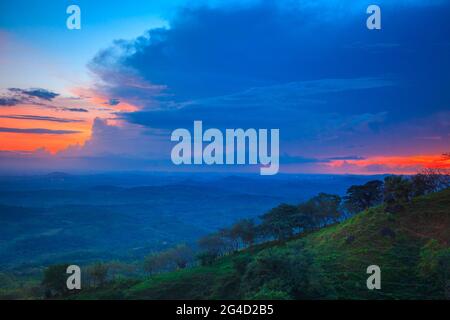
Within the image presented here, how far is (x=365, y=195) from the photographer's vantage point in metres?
45.2

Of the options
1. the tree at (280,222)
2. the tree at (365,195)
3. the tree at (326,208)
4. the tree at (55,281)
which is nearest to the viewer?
the tree at (55,281)

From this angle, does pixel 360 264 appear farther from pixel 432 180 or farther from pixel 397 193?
pixel 432 180

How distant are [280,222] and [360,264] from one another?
19634 mm

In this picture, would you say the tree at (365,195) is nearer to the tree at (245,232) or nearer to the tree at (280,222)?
the tree at (280,222)

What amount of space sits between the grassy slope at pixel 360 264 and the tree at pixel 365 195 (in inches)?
349

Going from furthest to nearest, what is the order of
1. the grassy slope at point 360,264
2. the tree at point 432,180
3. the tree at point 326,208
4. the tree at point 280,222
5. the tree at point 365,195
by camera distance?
the tree at point 326,208 → the tree at point 280,222 → the tree at point 365,195 → the tree at point 432,180 → the grassy slope at point 360,264

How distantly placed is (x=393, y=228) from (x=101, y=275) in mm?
29590

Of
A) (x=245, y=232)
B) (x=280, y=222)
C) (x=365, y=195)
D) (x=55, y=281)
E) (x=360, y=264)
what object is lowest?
(x=55, y=281)

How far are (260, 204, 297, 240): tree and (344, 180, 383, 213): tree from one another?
7318 millimetres

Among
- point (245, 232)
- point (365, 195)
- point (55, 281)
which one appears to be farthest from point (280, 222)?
point (55, 281)

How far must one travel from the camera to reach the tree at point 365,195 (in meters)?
44.1

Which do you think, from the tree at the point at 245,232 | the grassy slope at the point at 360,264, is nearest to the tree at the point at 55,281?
the grassy slope at the point at 360,264

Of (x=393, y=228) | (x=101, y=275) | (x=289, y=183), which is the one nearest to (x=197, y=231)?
(x=289, y=183)
